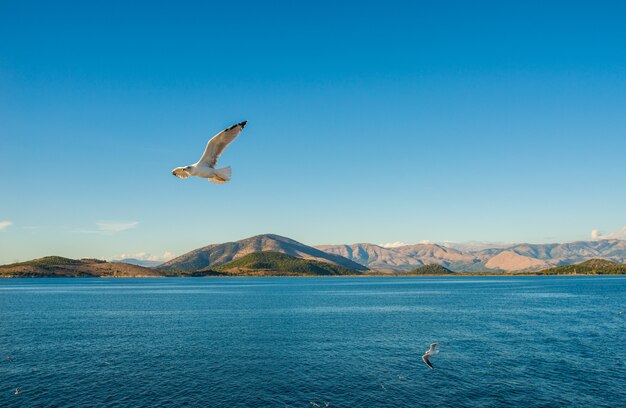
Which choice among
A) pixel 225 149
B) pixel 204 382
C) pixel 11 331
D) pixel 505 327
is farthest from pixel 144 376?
pixel 505 327

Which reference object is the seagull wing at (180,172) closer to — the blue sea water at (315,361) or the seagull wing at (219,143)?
the seagull wing at (219,143)

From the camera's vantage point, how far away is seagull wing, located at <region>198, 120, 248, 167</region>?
72.0 feet

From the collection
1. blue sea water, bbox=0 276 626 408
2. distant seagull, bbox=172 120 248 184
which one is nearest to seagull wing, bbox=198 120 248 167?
distant seagull, bbox=172 120 248 184

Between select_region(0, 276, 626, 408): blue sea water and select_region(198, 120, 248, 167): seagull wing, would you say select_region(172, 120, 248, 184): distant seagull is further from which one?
select_region(0, 276, 626, 408): blue sea water

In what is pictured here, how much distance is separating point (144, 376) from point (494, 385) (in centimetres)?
4806

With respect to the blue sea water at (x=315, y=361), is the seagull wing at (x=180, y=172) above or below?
above

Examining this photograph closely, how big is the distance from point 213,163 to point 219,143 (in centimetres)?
138

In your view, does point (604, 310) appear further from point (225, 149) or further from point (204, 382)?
point (225, 149)

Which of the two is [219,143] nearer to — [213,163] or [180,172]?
[213,163]

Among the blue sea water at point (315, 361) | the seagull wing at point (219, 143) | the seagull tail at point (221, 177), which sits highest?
the seagull wing at point (219, 143)

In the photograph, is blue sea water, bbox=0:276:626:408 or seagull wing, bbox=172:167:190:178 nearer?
seagull wing, bbox=172:167:190:178

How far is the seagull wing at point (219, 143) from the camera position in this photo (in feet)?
72.0

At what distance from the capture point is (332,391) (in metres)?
57.0

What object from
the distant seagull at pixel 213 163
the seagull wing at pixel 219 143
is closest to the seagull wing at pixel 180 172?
the distant seagull at pixel 213 163
